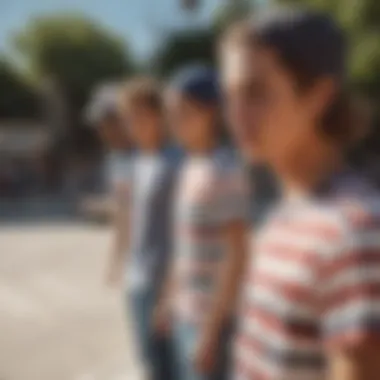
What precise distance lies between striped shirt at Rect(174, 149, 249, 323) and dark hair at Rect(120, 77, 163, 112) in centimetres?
62

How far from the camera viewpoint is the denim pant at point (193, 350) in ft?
8.61

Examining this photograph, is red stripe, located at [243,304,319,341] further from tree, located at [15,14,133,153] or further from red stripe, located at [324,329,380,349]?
tree, located at [15,14,133,153]

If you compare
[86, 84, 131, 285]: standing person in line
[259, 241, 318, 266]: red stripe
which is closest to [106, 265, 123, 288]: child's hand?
[86, 84, 131, 285]: standing person in line

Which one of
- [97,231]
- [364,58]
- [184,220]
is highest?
[364,58]

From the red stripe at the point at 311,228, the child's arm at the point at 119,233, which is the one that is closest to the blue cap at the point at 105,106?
the child's arm at the point at 119,233

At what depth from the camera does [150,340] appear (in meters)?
3.38

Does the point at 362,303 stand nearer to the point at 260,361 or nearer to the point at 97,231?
the point at 260,361

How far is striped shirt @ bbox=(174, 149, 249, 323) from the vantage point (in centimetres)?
262

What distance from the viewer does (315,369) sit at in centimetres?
145

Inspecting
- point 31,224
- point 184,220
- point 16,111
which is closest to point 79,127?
point 16,111

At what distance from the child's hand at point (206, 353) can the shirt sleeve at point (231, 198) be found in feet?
1.03

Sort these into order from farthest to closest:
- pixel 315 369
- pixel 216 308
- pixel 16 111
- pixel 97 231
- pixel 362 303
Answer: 1. pixel 16 111
2. pixel 97 231
3. pixel 216 308
4. pixel 315 369
5. pixel 362 303

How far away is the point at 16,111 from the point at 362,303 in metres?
37.1

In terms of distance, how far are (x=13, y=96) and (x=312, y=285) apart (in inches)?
1443
